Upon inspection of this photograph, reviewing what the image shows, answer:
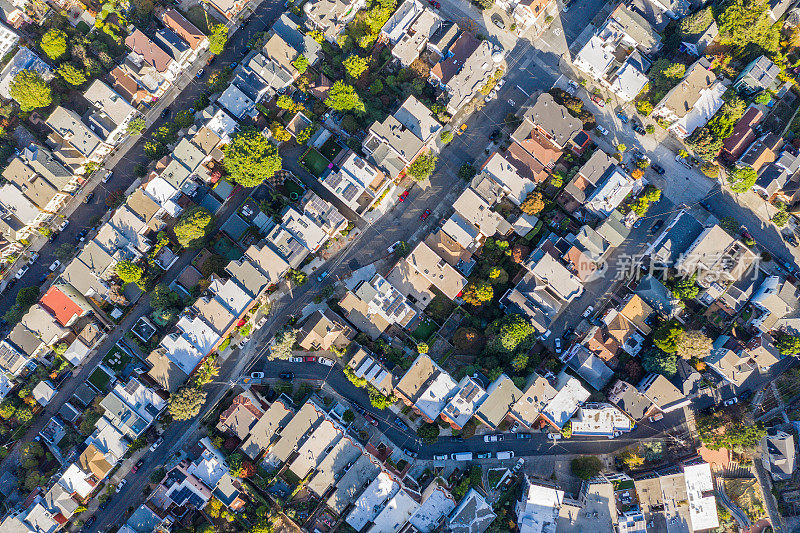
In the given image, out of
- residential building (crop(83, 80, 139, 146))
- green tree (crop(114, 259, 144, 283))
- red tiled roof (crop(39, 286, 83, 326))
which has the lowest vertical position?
red tiled roof (crop(39, 286, 83, 326))

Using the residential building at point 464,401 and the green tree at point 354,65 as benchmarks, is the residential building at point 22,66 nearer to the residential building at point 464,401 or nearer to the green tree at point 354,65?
the green tree at point 354,65

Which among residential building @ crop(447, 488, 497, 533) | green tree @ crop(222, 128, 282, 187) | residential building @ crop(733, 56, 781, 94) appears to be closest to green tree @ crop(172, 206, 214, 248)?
green tree @ crop(222, 128, 282, 187)

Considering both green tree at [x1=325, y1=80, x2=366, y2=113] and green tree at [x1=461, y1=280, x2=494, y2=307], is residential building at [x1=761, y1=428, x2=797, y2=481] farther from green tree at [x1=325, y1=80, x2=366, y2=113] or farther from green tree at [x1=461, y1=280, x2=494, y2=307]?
green tree at [x1=325, y1=80, x2=366, y2=113]

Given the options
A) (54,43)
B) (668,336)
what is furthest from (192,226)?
(668,336)

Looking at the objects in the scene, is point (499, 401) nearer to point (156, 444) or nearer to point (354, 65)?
point (156, 444)

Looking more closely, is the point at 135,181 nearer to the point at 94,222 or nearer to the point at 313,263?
the point at 94,222

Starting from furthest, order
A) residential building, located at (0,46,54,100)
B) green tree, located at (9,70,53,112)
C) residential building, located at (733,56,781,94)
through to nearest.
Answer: residential building, located at (0,46,54,100) → green tree, located at (9,70,53,112) → residential building, located at (733,56,781,94)
